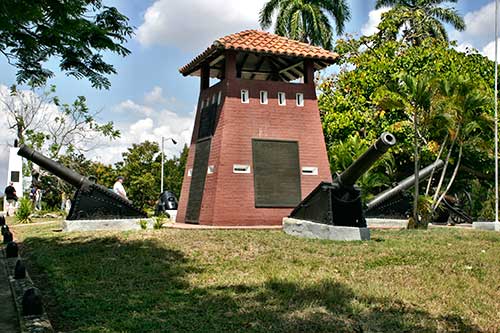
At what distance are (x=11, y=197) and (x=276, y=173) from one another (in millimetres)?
14555

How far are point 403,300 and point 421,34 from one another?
1023 inches

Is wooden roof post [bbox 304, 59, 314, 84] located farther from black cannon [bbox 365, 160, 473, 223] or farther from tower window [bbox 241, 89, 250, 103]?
black cannon [bbox 365, 160, 473, 223]

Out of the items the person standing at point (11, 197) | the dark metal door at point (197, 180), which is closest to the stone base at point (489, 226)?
the dark metal door at point (197, 180)

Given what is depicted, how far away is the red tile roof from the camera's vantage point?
54.3 ft

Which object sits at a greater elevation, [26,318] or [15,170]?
[15,170]

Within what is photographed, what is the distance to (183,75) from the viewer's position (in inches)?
788

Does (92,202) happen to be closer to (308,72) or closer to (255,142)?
(255,142)

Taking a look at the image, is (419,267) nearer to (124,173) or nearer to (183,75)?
(183,75)

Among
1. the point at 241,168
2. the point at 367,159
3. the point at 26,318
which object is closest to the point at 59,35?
the point at 26,318

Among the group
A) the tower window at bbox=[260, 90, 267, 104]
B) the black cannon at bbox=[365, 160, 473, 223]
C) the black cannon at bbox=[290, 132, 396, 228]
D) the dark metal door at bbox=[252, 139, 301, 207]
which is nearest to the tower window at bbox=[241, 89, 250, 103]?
the tower window at bbox=[260, 90, 267, 104]

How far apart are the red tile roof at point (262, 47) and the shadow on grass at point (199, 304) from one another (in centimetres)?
929

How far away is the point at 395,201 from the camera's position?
18.0 metres

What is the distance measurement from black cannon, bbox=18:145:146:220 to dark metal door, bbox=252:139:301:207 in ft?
12.9

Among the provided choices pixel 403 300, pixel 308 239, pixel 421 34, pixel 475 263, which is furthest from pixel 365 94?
pixel 403 300
